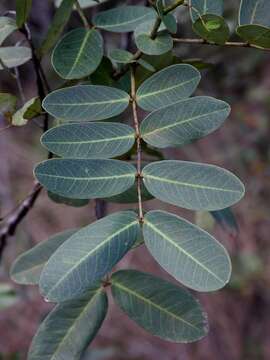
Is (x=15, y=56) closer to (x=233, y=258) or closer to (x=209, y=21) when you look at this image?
(x=209, y=21)

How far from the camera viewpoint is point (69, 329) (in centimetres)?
68

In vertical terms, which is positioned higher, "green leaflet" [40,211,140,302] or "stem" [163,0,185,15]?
"stem" [163,0,185,15]

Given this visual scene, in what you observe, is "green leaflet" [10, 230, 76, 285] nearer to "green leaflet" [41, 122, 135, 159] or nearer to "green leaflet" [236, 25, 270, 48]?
"green leaflet" [41, 122, 135, 159]

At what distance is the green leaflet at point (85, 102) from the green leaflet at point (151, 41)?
6cm

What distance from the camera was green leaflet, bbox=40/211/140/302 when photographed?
56 cm

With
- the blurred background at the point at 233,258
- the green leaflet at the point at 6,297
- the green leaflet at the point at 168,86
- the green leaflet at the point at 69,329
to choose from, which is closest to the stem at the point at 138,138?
the green leaflet at the point at 168,86

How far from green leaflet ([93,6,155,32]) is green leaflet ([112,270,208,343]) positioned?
0.31 m

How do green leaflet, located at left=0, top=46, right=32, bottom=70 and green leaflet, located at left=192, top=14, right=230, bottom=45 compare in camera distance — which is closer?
green leaflet, located at left=192, top=14, right=230, bottom=45

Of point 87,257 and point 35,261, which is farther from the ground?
point 87,257

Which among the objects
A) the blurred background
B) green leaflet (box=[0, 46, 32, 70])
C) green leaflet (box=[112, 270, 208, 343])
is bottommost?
the blurred background

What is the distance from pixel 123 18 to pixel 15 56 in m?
0.15

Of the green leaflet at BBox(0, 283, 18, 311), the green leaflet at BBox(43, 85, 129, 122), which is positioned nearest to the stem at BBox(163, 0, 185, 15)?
the green leaflet at BBox(43, 85, 129, 122)

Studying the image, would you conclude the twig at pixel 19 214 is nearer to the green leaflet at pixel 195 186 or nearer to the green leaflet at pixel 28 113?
the green leaflet at pixel 28 113

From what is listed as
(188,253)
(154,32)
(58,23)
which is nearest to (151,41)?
(154,32)
